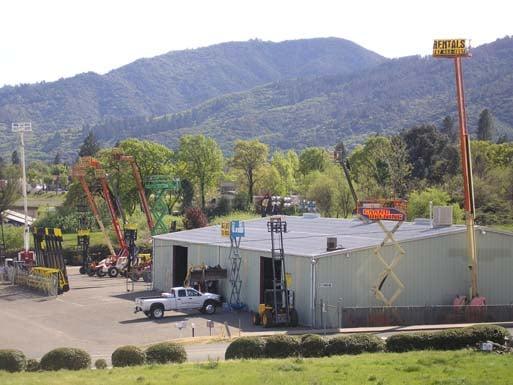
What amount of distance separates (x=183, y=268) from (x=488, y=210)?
1635 inches

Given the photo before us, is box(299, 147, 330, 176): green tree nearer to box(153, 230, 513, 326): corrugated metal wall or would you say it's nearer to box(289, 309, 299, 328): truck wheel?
box(153, 230, 513, 326): corrugated metal wall

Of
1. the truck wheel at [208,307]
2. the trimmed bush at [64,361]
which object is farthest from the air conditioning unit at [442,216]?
the trimmed bush at [64,361]

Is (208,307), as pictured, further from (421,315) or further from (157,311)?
(421,315)

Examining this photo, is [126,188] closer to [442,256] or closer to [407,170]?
[407,170]

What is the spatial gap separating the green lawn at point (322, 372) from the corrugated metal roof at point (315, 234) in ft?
52.0

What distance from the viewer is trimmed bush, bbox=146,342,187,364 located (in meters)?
27.4

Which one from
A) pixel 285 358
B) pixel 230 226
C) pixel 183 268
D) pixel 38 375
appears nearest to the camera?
pixel 38 375

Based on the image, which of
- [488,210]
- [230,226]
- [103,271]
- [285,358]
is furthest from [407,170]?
[285,358]

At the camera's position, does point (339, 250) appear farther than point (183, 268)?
No

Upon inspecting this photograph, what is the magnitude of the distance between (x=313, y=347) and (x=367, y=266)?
45.8 ft

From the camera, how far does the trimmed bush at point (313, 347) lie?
27891mm

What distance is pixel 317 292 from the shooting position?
40094mm

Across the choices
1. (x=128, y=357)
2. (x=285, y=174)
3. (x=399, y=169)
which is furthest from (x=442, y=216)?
(x=285, y=174)

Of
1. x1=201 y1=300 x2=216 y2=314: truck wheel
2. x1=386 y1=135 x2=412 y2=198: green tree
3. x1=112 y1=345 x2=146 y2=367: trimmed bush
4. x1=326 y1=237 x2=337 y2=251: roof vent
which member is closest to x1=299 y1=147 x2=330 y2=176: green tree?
x1=386 y1=135 x2=412 y2=198: green tree
